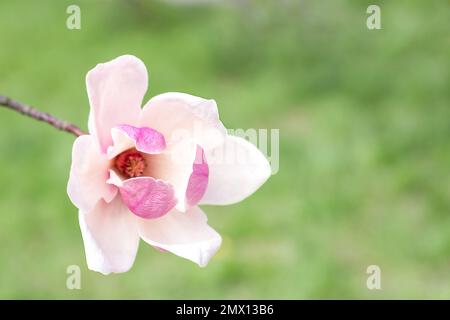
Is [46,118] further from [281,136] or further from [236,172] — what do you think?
[281,136]

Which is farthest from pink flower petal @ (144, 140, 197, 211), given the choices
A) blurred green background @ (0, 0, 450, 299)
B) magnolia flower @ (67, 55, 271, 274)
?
blurred green background @ (0, 0, 450, 299)

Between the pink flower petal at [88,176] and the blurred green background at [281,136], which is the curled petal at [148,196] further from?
the blurred green background at [281,136]

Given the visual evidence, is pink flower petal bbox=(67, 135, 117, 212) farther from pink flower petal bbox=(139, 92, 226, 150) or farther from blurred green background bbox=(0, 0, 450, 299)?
blurred green background bbox=(0, 0, 450, 299)

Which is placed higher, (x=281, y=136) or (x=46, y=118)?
(x=281, y=136)

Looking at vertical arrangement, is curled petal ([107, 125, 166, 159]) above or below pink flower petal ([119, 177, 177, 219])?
above

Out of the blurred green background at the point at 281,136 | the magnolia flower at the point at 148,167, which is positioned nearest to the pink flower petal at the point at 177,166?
the magnolia flower at the point at 148,167

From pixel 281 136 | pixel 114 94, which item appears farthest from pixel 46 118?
pixel 281 136
